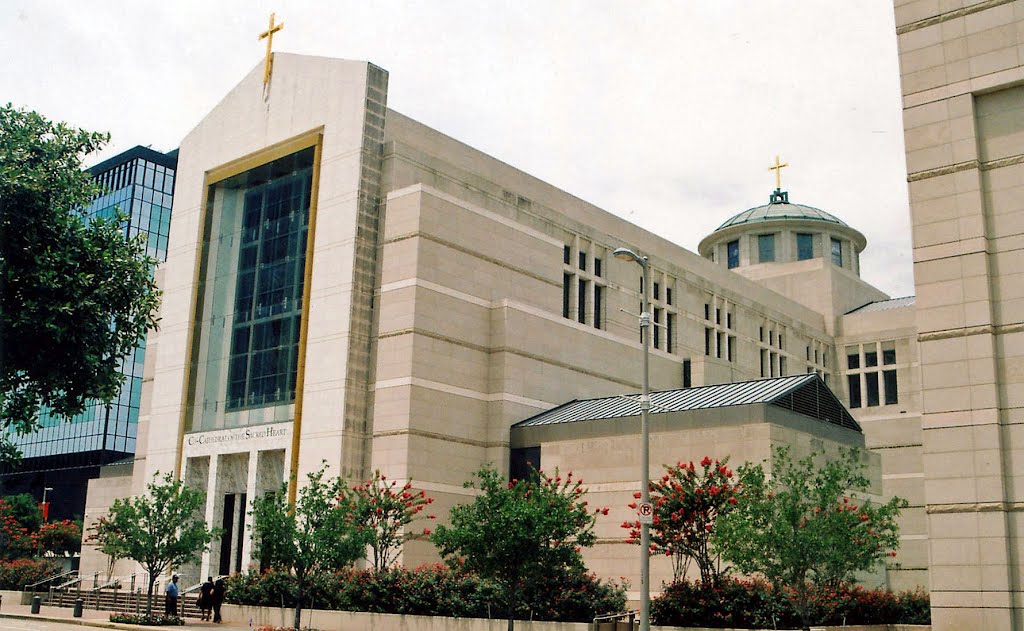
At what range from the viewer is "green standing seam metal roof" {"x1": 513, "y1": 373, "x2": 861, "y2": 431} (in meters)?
42.4

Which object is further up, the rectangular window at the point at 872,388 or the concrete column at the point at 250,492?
the rectangular window at the point at 872,388

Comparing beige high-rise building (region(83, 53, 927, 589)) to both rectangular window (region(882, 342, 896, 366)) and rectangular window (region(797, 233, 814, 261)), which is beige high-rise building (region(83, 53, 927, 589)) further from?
rectangular window (region(797, 233, 814, 261))

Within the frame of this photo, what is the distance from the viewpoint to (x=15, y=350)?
2528cm

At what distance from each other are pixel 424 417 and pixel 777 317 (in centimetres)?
3635

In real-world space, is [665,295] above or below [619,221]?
below

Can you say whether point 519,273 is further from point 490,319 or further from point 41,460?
point 41,460

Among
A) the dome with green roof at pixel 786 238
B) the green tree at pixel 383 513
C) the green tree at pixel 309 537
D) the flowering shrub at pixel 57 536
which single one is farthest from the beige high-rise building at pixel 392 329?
the dome with green roof at pixel 786 238

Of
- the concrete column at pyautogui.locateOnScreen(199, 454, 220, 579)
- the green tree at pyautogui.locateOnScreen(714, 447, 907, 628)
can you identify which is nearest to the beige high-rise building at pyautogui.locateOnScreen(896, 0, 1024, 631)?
the green tree at pyautogui.locateOnScreen(714, 447, 907, 628)

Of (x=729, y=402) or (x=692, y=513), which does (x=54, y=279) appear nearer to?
(x=692, y=513)

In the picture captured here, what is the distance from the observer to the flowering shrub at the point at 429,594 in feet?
110

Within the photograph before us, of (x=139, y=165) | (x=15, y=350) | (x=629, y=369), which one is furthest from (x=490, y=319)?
(x=139, y=165)

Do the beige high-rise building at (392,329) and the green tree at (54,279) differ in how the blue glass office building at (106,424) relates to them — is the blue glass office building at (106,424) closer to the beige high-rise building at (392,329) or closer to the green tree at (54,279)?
the beige high-rise building at (392,329)

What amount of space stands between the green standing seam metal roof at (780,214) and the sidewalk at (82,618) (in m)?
57.5

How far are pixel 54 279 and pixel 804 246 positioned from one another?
68703 mm
